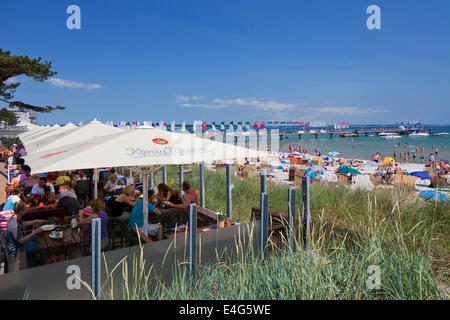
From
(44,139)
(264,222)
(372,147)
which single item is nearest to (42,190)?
(44,139)

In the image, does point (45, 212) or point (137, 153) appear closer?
point (137, 153)

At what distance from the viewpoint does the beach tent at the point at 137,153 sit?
3586 mm

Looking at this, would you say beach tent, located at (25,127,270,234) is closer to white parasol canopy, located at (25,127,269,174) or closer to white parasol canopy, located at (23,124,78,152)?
white parasol canopy, located at (25,127,269,174)

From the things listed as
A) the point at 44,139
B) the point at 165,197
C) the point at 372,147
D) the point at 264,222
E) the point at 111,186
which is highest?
the point at 44,139

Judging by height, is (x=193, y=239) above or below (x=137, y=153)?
below

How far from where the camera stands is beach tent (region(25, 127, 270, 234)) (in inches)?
141

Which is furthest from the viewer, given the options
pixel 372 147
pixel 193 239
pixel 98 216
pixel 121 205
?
pixel 372 147

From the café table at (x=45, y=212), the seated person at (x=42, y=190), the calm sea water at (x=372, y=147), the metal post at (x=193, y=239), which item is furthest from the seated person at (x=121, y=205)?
the calm sea water at (x=372, y=147)

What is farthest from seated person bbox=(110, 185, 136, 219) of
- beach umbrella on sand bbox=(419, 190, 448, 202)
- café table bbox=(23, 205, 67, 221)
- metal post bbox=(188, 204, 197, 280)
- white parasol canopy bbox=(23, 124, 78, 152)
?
beach umbrella on sand bbox=(419, 190, 448, 202)

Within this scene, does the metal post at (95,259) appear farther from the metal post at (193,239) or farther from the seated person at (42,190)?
the seated person at (42,190)

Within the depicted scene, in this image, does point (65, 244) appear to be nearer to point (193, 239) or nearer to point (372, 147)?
point (193, 239)

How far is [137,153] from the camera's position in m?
4.01

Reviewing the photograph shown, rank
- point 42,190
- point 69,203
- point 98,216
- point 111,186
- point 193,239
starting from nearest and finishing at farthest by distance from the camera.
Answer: point 193,239
point 98,216
point 69,203
point 42,190
point 111,186
